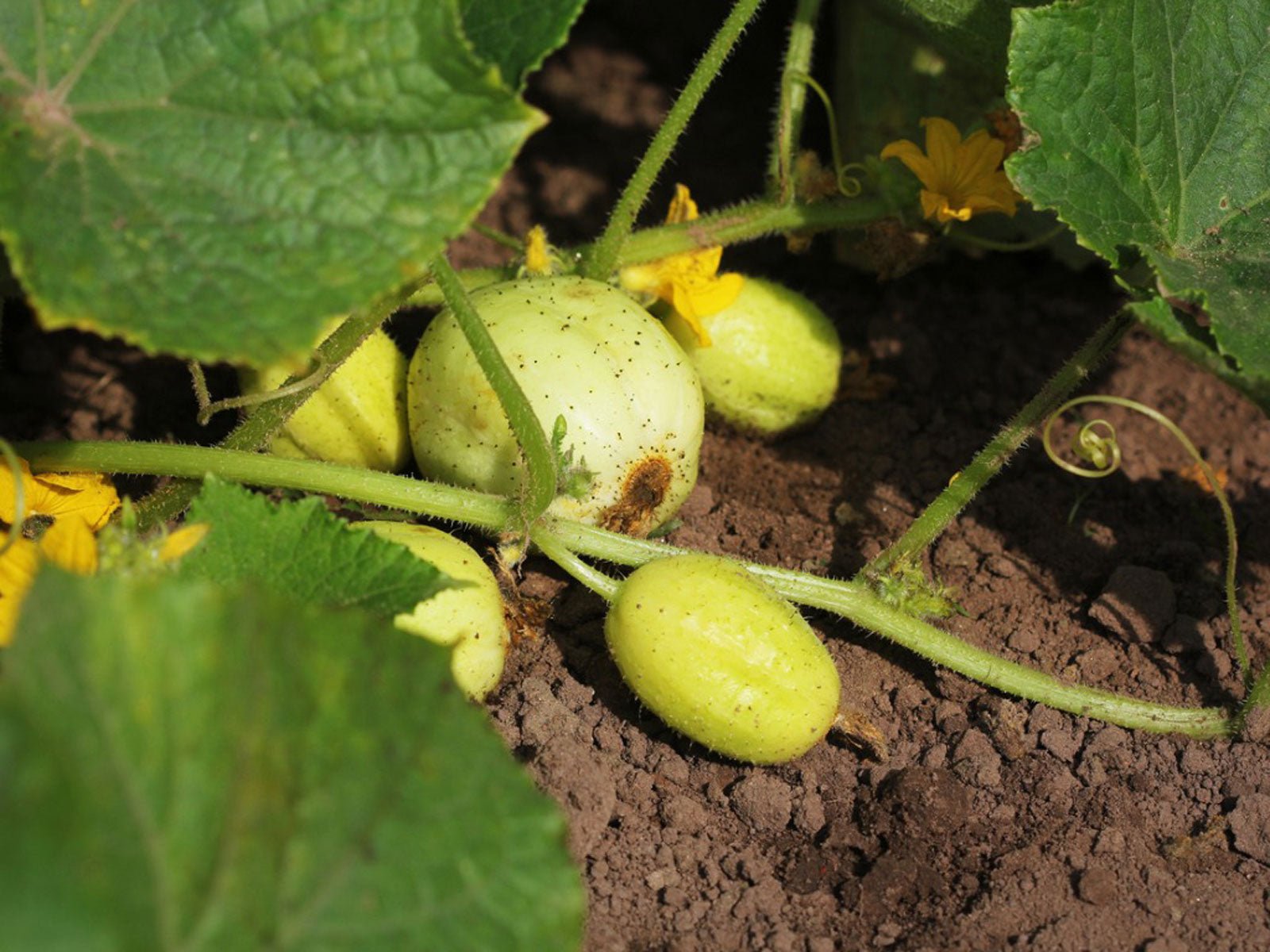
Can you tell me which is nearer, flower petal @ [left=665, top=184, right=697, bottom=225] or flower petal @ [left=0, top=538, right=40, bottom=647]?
flower petal @ [left=0, top=538, right=40, bottom=647]

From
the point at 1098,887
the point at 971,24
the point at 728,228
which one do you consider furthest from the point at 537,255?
the point at 1098,887

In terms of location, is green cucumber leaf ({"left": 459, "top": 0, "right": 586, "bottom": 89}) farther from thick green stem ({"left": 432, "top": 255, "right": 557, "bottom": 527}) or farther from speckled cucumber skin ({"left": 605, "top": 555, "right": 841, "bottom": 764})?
speckled cucumber skin ({"left": 605, "top": 555, "right": 841, "bottom": 764})

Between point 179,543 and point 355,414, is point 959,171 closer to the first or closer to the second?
point 355,414

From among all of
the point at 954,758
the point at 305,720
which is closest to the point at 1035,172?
the point at 954,758

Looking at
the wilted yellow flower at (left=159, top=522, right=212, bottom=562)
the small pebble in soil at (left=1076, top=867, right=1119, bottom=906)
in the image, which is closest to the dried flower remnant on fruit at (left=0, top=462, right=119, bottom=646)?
the wilted yellow flower at (left=159, top=522, right=212, bottom=562)

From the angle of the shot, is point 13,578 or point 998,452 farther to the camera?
point 998,452

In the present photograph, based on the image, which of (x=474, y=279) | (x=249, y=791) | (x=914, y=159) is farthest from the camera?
(x=474, y=279)

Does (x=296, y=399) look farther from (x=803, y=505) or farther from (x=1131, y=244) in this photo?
(x=1131, y=244)
